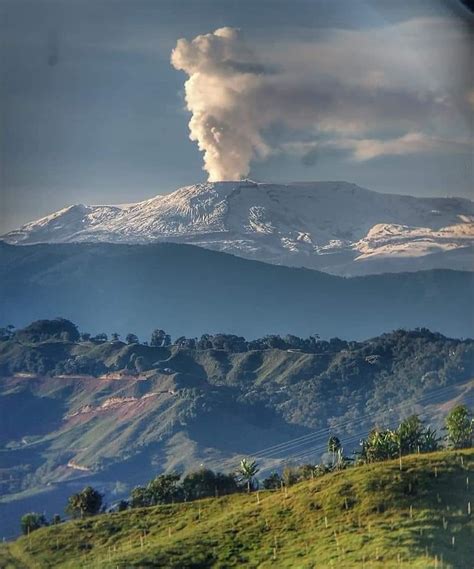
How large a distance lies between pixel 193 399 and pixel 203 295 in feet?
37.7

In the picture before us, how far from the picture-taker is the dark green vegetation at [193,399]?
2988cm

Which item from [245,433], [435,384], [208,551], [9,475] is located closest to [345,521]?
[208,551]

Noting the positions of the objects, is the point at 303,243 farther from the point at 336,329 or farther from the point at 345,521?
the point at 345,521

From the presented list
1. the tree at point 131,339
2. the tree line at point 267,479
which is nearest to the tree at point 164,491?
the tree line at point 267,479

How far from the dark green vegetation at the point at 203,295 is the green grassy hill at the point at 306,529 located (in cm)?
2422

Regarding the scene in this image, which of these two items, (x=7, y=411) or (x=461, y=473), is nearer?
(x=461, y=473)

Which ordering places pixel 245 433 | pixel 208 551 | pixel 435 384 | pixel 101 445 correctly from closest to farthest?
pixel 208 551 → pixel 101 445 → pixel 245 433 → pixel 435 384

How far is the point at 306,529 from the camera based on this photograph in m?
10.6

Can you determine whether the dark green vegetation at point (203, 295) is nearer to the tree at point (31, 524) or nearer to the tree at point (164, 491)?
the tree at point (164, 491)

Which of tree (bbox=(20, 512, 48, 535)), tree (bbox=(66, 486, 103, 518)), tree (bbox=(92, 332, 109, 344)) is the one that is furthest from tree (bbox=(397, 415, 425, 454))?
tree (bbox=(92, 332, 109, 344))

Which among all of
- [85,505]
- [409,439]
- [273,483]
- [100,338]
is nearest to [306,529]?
[273,483]

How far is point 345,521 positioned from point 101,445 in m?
20.9

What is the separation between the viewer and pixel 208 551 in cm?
1055

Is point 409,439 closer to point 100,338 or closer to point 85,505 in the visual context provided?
point 85,505
